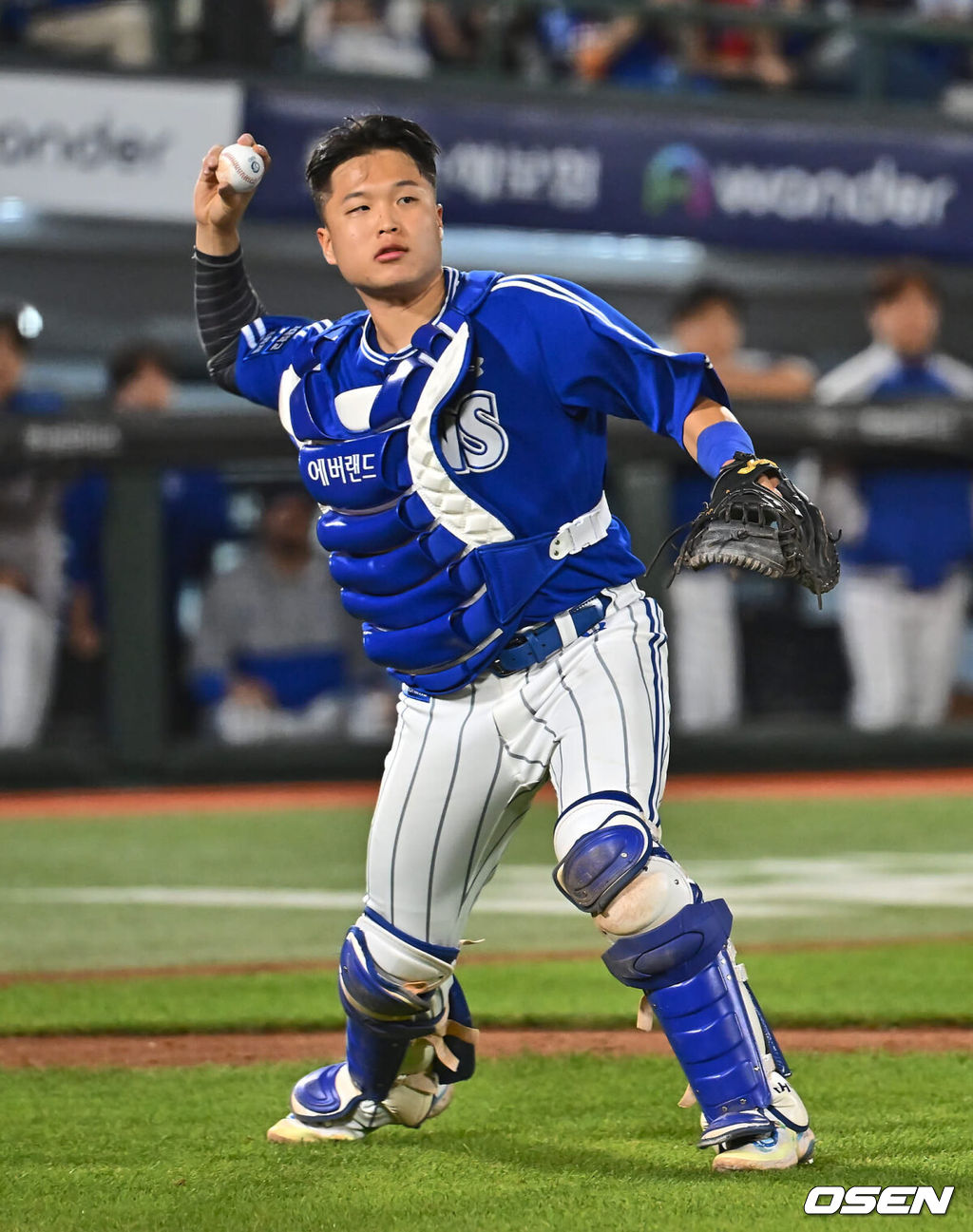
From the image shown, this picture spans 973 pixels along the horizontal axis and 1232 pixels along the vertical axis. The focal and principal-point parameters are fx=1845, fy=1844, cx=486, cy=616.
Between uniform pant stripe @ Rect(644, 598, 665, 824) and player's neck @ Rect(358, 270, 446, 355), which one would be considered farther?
player's neck @ Rect(358, 270, 446, 355)

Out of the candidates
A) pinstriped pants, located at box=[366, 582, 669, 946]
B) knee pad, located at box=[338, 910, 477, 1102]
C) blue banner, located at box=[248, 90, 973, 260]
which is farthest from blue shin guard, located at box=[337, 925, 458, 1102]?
blue banner, located at box=[248, 90, 973, 260]

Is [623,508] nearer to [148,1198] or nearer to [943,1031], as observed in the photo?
[943,1031]

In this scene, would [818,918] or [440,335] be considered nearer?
[440,335]

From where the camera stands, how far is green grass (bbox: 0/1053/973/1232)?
2686 mm

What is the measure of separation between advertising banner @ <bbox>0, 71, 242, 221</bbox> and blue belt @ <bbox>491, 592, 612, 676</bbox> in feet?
24.5

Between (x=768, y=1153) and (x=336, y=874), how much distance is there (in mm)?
4034

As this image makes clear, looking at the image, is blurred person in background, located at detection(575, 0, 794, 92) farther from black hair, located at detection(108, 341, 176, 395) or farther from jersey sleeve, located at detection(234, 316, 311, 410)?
jersey sleeve, located at detection(234, 316, 311, 410)

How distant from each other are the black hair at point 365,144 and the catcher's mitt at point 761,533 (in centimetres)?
86

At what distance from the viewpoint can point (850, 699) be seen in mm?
9719

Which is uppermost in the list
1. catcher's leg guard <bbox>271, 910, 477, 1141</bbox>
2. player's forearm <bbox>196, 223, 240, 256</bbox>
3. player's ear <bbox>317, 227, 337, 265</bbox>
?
player's ear <bbox>317, 227, 337, 265</bbox>

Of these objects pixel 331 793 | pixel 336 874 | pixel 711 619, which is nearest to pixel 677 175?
pixel 711 619

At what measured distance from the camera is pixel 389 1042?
333 cm

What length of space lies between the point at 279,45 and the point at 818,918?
7063mm

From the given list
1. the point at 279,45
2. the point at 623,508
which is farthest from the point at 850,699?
the point at 279,45
